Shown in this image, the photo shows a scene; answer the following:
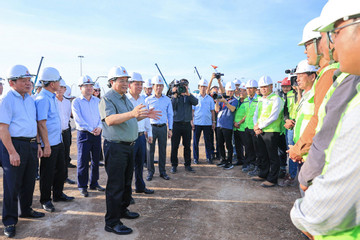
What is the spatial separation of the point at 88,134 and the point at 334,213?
443 cm

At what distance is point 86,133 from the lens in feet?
14.9

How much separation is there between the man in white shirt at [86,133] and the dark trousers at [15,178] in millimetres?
1075

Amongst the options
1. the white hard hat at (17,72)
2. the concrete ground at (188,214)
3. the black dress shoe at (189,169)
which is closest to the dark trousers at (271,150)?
the concrete ground at (188,214)

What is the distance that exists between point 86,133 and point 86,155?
1.42 feet

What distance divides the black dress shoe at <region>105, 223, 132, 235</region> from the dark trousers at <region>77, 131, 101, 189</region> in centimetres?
157

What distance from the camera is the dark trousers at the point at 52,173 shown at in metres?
3.82

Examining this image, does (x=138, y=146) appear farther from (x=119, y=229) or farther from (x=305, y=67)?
(x=305, y=67)

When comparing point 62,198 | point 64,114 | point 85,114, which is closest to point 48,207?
point 62,198

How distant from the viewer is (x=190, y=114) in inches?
243

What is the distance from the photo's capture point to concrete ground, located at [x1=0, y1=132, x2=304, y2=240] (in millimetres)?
3070

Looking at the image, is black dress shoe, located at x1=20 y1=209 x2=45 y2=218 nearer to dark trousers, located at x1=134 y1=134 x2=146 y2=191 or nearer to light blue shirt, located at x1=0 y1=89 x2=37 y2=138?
light blue shirt, located at x1=0 y1=89 x2=37 y2=138

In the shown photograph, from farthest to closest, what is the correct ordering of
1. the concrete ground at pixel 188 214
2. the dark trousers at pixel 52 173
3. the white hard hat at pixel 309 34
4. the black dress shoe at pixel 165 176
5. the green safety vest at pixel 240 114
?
the green safety vest at pixel 240 114, the black dress shoe at pixel 165 176, the dark trousers at pixel 52 173, the concrete ground at pixel 188 214, the white hard hat at pixel 309 34

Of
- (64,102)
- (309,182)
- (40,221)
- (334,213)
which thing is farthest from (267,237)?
(64,102)

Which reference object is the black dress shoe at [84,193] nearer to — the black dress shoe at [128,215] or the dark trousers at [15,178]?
the dark trousers at [15,178]
